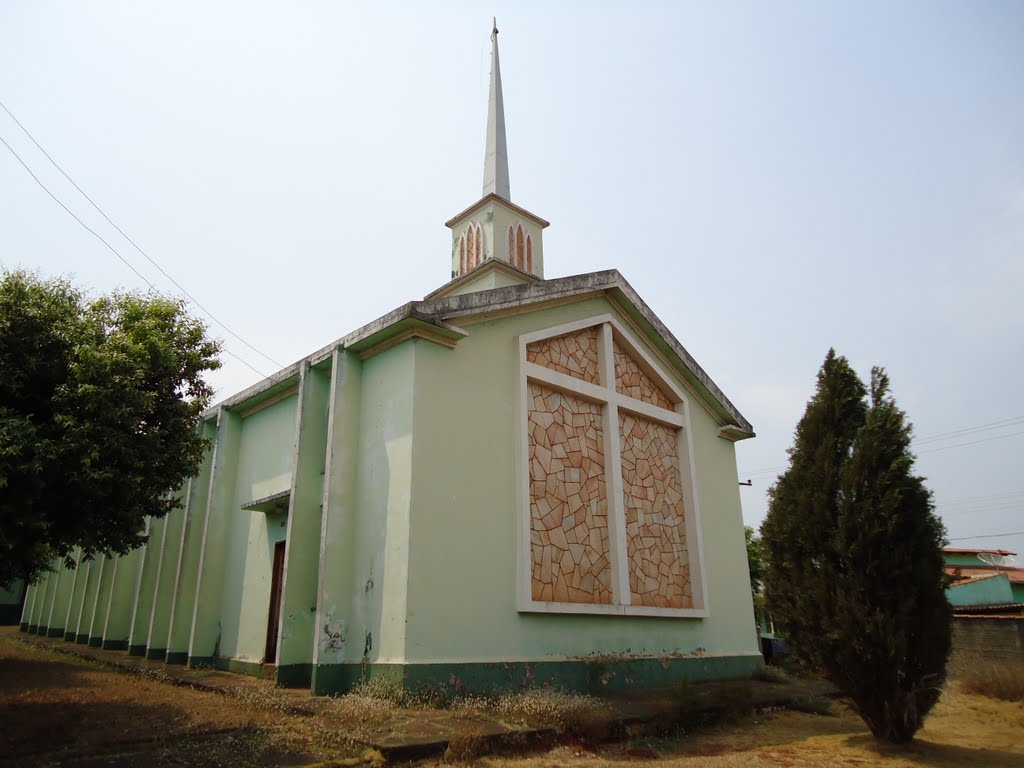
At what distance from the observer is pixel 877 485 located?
23.1 feet

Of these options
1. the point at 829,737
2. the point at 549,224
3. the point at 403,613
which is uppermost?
the point at 549,224

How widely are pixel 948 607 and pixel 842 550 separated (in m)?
1.11

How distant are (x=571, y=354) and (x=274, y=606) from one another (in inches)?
230

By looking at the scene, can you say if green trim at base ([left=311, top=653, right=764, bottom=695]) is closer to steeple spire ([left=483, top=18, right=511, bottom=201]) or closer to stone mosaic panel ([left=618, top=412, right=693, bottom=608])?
stone mosaic panel ([left=618, top=412, right=693, bottom=608])

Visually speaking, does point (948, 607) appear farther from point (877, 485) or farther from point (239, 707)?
point (239, 707)

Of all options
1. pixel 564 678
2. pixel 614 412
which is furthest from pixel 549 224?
pixel 564 678

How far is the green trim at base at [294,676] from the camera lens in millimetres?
8680

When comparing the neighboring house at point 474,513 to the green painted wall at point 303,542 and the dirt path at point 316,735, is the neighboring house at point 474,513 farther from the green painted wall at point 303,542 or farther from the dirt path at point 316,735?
the dirt path at point 316,735

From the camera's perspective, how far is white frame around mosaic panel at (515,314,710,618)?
9031 millimetres

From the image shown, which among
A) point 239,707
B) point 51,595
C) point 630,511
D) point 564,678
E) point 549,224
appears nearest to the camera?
point 239,707

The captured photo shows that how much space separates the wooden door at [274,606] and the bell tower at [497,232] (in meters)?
8.00

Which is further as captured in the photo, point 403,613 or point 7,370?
point 403,613

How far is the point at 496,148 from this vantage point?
18141 mm

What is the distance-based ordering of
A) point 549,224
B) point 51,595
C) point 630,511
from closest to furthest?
1. point 630,511
2. point 549,224
3. point 51,595
